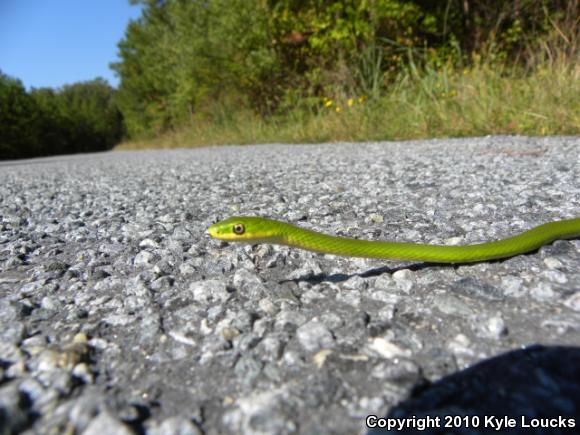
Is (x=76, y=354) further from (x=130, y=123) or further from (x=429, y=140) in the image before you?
(x=130, y=123)

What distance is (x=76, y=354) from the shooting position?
1.20 metres

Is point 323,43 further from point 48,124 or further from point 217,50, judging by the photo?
point 48,124

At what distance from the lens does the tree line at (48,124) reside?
1232 inches

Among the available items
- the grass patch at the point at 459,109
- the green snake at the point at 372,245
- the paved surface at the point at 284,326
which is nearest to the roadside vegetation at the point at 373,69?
the grass patch at the point at 459,109

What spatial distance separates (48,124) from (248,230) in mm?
43353

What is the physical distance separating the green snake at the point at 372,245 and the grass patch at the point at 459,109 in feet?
14.7

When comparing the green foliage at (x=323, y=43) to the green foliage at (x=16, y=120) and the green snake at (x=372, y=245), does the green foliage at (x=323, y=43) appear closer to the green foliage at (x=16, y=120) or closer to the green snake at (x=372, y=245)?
the green snake at (x=372, y=245)

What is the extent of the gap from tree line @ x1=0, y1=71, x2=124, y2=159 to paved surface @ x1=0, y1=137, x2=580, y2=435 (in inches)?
1327

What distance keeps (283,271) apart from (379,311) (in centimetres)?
56

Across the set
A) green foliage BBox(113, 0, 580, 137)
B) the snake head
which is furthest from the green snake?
green foliage BBox(113, 0, 580, 137)

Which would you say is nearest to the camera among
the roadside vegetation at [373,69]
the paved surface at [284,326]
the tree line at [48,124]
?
the paved surface at [284,326]

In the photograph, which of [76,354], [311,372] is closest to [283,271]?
[311,372]

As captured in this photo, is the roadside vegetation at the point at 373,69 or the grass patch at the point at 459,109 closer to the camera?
the grass patch at the point at 459,109

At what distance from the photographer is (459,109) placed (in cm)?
654
